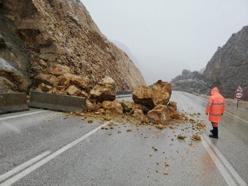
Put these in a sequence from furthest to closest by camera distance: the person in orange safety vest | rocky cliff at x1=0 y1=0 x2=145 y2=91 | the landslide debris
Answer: rocky cliff at x1=0 y1=0 x2=145 y2=91 < the landslide debris < the person in orange safety vest

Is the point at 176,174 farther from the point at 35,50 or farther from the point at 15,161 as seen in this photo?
the point at 35,50

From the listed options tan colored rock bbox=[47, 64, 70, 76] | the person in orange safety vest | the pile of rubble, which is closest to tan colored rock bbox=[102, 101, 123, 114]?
the pile of rubble

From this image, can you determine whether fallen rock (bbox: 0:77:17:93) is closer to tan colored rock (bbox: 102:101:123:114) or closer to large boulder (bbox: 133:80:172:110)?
tan colored rock (bbox: 102:101:123:114)

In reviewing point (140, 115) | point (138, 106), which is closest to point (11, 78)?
point (138, 106)

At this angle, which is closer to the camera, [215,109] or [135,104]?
[215,109]

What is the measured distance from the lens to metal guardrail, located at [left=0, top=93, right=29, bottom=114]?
12734mm

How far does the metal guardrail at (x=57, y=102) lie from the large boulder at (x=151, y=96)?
2.70 m

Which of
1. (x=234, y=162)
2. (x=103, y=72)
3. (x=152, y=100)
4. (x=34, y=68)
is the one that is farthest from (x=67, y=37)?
(x=234, y=162)

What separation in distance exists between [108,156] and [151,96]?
8953 mm

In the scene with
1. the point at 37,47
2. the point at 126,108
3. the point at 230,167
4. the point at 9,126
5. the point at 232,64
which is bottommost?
the point at 230,167

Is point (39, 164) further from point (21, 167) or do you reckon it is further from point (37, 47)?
point (37, 47)

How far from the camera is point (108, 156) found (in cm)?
774

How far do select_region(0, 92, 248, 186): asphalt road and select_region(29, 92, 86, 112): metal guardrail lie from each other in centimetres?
325

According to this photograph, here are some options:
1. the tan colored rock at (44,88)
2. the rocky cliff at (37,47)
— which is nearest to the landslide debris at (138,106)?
the tan colored rock at (44,88)
